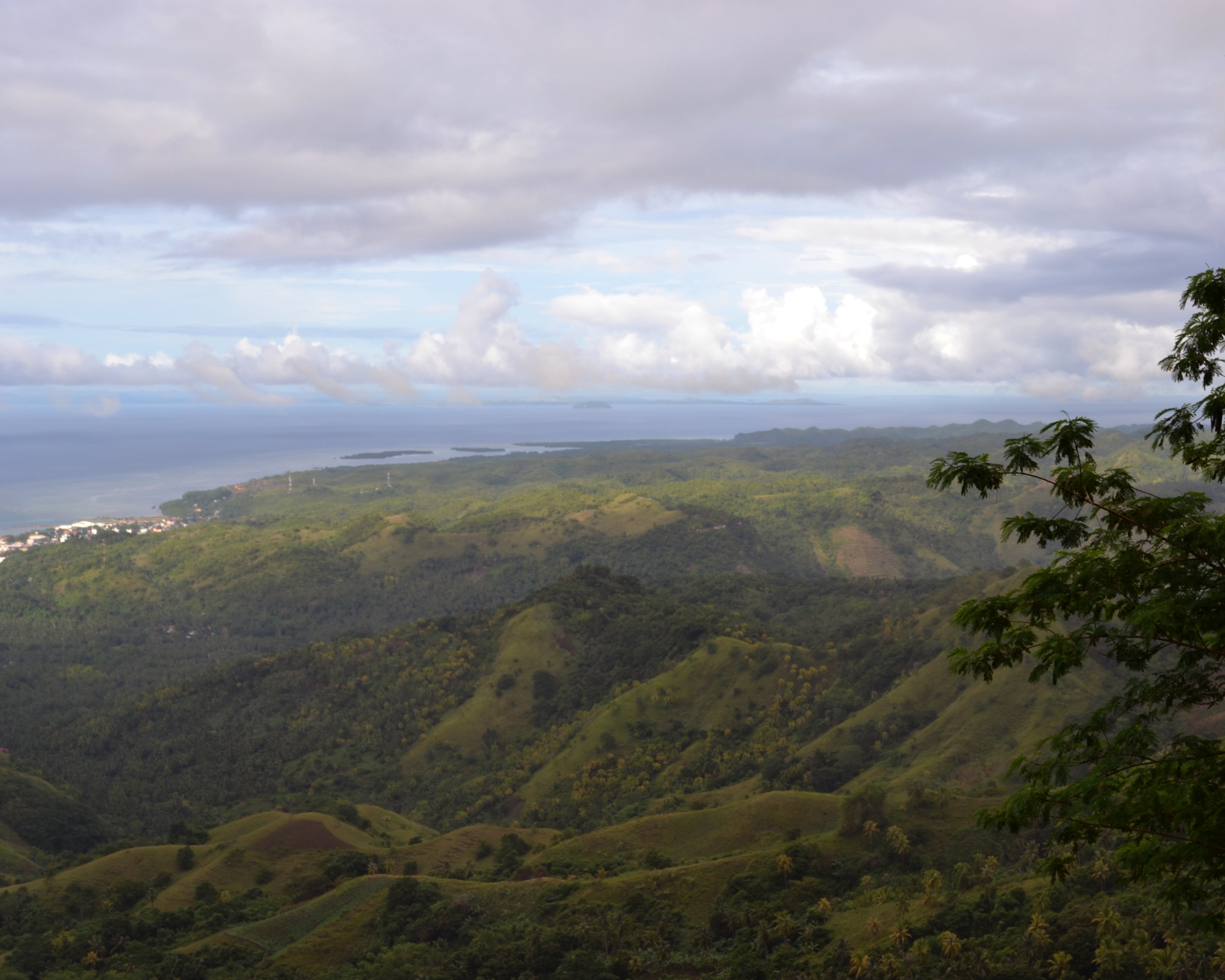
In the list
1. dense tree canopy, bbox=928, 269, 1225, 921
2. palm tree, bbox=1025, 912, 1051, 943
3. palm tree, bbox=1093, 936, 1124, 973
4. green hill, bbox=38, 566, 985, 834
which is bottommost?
green hill, bbox=38, 566, 985, 834

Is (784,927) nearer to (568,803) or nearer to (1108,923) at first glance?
(1108,923)

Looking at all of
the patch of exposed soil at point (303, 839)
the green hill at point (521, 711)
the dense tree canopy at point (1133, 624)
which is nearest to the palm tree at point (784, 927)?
the green hill at point (521, 711)

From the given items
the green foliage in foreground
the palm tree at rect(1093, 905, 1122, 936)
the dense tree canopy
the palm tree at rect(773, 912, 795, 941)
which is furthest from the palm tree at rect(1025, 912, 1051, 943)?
the dense tree canopy

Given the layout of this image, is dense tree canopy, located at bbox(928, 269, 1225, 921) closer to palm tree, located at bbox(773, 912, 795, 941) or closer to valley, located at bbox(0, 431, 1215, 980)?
valley, located at bbox(0, 431, 1215, 980)

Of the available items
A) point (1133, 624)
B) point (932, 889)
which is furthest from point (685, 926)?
point (1133, 624)

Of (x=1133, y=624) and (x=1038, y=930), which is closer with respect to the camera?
(x=1133, y=624)

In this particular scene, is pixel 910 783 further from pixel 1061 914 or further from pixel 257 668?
pixel 257 668

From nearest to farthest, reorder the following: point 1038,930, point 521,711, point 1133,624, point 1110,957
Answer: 1. point 1133,624
2. point 1110,957
3. point 1038,930
4. point 521,711

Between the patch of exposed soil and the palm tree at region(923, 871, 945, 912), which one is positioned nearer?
the palm tree at region(923, 871, 945, 912)
